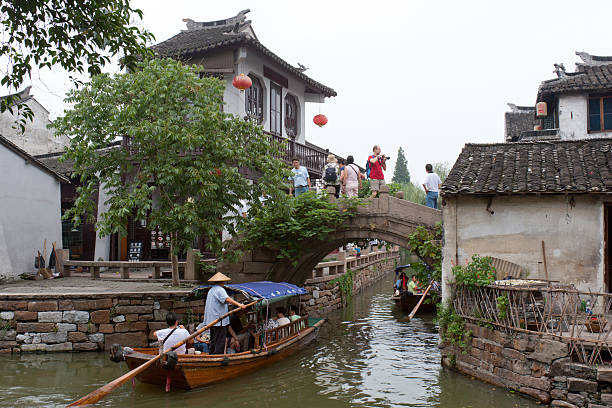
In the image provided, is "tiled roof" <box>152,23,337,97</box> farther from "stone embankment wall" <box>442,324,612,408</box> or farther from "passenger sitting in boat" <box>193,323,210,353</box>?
"stone embankment wall" <box>442,324,612,408</box>

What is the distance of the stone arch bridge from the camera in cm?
1317

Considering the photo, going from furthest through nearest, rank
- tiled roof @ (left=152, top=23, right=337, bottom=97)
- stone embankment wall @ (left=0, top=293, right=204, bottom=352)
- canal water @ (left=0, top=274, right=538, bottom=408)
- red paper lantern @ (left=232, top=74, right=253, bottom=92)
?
tiled roof @ (left=152, top=23, right=337, bottom=97)
red paper lantern @ (left=232, top=74, right=253, bottom=92)
stone embankment wall @ (left=0, top=293, right=204, bottom=352)
canal water @ (left=0, top=274, right=538, bottom=408)

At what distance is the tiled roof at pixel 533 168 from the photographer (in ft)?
35.5

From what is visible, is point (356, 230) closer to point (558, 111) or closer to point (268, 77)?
point (268, 77)

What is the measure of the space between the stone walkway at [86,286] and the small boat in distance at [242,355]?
2219 mm

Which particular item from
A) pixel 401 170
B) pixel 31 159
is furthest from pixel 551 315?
pixel 401 170

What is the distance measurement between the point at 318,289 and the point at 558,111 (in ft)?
35.4

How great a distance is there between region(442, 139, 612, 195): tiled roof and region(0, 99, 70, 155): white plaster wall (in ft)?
61.7

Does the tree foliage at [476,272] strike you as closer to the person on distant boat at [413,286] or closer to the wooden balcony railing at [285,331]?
the wooden balcony railing at [285,331]

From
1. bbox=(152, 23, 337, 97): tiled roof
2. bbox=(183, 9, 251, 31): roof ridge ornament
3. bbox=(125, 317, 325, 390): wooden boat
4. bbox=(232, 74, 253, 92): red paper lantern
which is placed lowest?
bbox=(125, 317, 325, 390): wooden boat

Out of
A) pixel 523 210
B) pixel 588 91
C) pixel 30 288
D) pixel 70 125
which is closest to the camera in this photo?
pixel 523 210

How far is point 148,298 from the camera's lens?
13.1 meters

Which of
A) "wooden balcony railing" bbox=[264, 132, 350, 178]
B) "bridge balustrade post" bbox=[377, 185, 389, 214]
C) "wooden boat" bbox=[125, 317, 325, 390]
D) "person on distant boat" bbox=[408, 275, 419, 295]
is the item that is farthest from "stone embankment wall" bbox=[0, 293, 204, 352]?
"person on distant boat" bbox=[408, 275, 419, 295]

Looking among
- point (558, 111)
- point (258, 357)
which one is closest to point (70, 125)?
point (258, 357)
